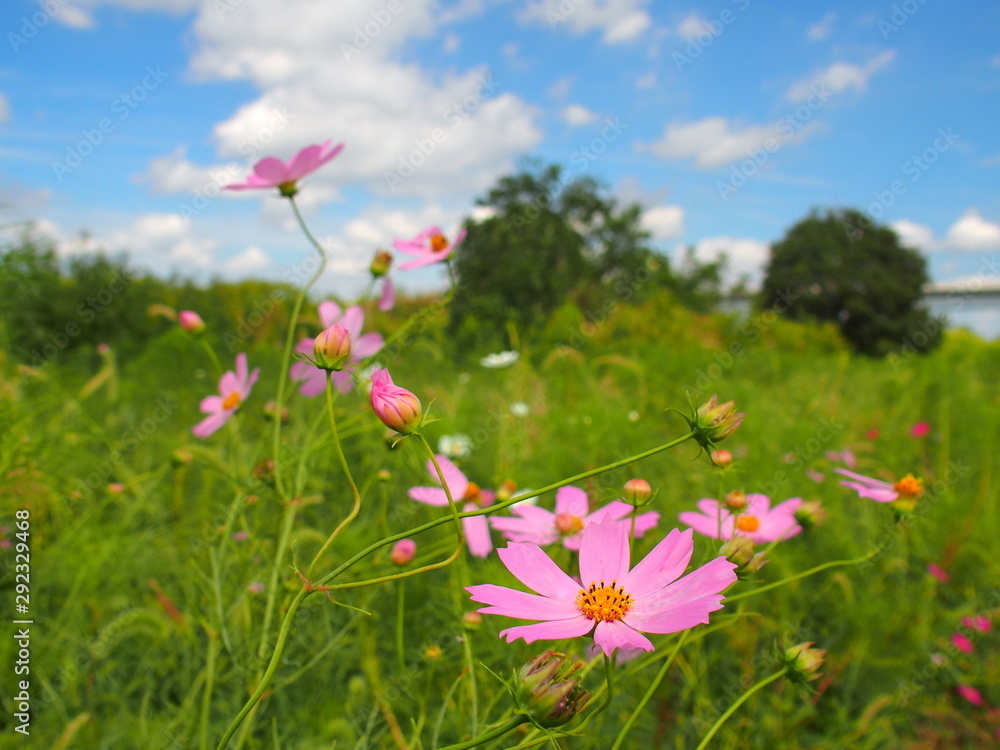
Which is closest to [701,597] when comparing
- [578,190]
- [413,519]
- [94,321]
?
[413,519]

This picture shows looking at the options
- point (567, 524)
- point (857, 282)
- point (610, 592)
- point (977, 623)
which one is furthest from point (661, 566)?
point (857, 282)

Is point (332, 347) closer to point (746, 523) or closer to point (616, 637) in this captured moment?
point (616, 637)

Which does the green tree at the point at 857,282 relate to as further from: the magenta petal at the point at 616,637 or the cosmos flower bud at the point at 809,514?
the magenta petal at the point at 616,637

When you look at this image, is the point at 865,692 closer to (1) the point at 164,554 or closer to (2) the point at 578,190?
(1) the point at 164,554

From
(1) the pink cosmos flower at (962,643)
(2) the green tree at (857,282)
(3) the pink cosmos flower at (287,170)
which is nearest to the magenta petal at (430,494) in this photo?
(3) the pink cosmos flower at (287,170)

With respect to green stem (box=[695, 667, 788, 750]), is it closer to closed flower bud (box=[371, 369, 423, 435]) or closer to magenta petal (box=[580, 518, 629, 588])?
magenta petal (box=[580, 518, 629, 588])

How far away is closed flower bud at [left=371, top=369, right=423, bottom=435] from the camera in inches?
12.0

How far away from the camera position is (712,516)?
1.67 feet

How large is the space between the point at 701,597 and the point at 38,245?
3.41 feet

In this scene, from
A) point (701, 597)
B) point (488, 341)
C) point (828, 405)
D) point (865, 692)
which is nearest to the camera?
point (701, 597)

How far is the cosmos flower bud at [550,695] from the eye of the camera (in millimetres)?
261

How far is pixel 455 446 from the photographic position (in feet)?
4.06

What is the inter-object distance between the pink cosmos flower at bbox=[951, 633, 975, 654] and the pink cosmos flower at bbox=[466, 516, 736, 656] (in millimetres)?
1055

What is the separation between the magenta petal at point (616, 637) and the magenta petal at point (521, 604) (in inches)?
1.0
